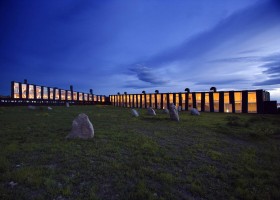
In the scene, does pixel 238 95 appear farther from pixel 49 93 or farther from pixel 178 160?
pixel 49 93

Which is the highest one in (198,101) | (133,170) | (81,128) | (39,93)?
(39,93)

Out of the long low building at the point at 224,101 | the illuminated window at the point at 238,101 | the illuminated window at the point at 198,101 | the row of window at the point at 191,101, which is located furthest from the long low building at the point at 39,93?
the illuminated window at the point at 238,101

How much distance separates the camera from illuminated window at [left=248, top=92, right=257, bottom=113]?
48816 millimetres

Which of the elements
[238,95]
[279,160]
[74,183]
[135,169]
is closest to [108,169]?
[135,169]

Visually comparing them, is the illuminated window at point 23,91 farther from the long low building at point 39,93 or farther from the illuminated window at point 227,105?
the illuminated window at point 227,105

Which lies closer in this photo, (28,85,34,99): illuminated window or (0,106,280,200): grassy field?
(0,106,280,200): grassy field

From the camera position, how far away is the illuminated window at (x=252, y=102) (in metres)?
48.8

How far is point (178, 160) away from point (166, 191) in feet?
10.7

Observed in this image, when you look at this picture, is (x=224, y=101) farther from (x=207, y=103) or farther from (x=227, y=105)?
(x=207, y=103)

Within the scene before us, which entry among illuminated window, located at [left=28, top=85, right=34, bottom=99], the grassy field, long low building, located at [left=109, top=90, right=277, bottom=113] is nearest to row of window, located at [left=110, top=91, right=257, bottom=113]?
long low building, located at [left=109, top=90, right=277, bottom=113]

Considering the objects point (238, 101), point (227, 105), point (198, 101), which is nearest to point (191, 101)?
point (198, 101)

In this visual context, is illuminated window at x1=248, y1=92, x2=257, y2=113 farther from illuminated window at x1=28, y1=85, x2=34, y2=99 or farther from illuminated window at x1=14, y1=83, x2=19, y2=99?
illuminated window at x1=28, y1=85, x2=34, y2=99

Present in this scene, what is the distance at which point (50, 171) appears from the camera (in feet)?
23.5

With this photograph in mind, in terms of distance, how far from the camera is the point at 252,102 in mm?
A: 49344
